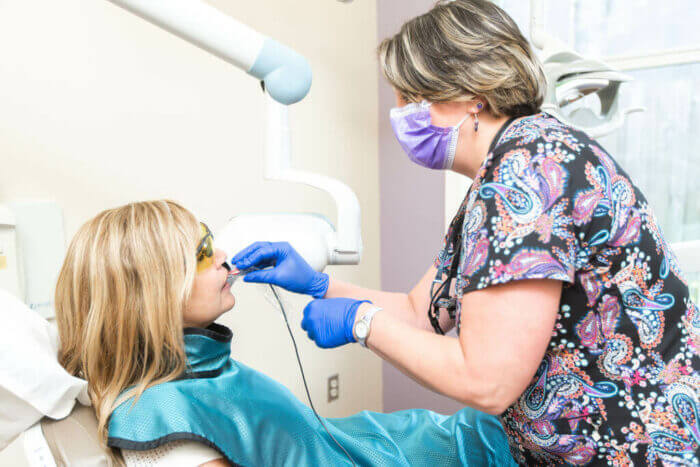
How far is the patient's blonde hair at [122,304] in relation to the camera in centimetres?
95

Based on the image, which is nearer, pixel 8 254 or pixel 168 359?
pixel 168 359

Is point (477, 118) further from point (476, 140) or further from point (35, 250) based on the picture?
point (35, 250)

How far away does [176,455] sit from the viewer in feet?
2.82

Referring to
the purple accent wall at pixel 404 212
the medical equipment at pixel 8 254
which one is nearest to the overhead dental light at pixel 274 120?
the medical equipment at pixel 8 254

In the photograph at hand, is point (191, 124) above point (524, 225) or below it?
above

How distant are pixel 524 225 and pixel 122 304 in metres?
0.74

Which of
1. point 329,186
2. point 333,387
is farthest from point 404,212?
point 329,186

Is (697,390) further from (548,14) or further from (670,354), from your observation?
(548,14)

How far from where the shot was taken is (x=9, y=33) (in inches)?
46.3

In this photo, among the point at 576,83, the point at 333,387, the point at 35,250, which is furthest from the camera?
the point at 333,387

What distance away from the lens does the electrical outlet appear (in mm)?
2213

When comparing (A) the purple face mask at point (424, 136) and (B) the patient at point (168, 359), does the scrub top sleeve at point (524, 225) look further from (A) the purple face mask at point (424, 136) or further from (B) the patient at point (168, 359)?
(B) the patient at point (168, 359)

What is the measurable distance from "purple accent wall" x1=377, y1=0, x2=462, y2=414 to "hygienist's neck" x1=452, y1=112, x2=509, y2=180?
1.26 m

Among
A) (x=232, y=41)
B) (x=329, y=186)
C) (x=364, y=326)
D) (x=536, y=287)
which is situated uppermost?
(x=232, y=41)
